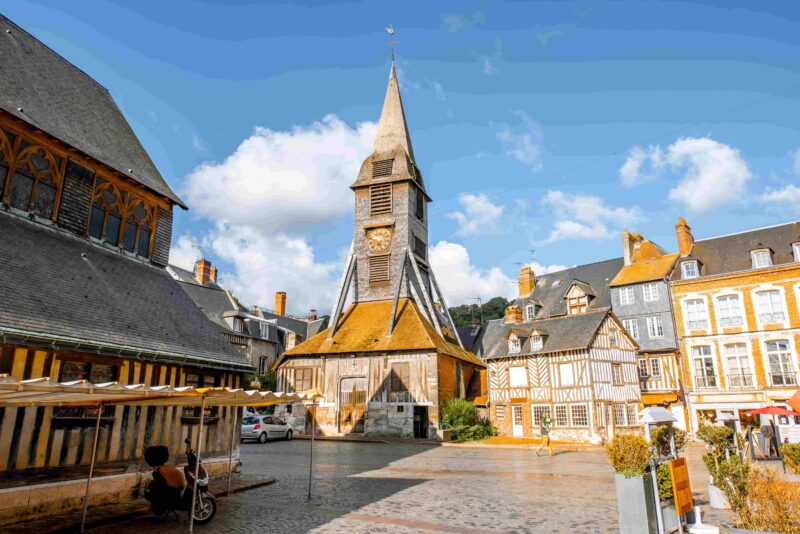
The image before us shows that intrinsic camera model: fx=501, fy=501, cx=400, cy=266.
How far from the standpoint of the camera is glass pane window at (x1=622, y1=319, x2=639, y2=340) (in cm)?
2920

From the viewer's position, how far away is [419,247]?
32.2 meters

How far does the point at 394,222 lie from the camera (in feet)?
102

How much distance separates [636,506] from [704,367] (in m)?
24.3

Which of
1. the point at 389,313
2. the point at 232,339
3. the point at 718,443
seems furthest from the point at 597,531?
the point at 232,339

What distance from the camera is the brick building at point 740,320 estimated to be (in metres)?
24.4

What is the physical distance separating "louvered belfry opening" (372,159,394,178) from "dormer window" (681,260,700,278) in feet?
59.8

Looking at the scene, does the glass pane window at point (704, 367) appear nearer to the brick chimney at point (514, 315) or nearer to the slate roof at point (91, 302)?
the brick chimney at point (514, 315)

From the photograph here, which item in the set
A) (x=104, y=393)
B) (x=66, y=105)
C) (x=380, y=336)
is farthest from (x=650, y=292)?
(x=104, y=393)

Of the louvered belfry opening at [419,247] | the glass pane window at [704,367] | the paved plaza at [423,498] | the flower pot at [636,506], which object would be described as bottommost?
the paved plaza at [423,498]

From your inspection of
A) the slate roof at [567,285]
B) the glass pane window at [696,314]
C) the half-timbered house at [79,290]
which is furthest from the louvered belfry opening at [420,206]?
the half-timbered house at [79,290]

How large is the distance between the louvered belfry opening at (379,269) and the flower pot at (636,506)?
24550 millimetres

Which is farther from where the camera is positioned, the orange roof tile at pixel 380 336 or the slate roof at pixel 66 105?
the orange roof tile at pixel 380 336

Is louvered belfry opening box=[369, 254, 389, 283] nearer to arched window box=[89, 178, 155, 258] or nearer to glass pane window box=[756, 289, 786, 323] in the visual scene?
arched window box=[89, 178, 155, 258]

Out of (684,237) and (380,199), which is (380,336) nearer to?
(380,199)
